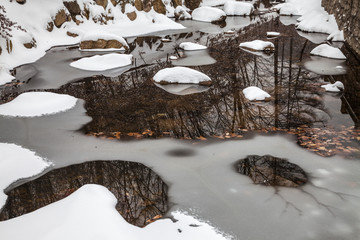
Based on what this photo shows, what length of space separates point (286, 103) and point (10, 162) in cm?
651

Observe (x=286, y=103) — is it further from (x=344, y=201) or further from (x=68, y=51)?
(x=68, y=51)

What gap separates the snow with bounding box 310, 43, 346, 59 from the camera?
40.3ft

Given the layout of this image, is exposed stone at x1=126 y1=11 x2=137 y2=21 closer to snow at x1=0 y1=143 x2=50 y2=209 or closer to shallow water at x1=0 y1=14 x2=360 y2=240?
shallow water at x1=0 y1=14 x2=360 y2=240

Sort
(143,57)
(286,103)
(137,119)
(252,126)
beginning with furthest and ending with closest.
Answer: (143,57)
(286,103)
(137,119)
(252,126)

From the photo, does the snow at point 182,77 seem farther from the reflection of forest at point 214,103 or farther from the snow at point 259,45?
the snow at point 259,45

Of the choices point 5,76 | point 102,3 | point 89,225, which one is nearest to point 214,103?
point 89,225

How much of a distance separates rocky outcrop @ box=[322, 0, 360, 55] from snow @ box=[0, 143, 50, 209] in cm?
1232

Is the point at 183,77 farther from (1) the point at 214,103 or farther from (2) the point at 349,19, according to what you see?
(2) the point at 349,19

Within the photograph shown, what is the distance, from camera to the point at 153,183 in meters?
5.14

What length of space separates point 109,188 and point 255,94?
5.16 metres

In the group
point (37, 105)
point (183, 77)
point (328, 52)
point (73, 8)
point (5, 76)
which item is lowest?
point (328, 52)

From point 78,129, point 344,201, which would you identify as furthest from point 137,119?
point 344,201

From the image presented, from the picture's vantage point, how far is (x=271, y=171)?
5.41 meters

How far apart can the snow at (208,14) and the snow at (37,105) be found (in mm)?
16037
